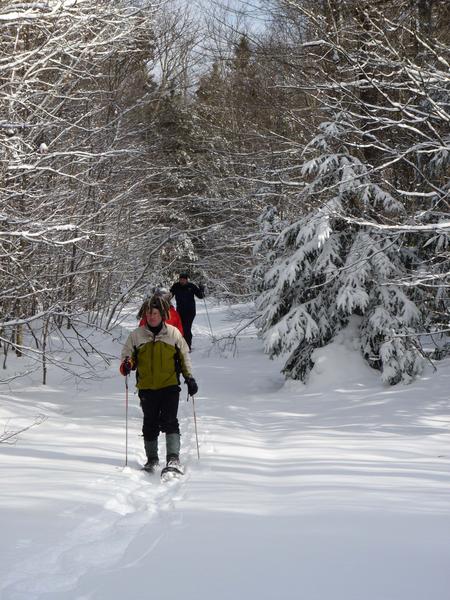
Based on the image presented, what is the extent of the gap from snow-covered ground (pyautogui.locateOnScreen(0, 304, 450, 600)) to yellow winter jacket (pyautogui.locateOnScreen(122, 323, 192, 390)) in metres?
0.89

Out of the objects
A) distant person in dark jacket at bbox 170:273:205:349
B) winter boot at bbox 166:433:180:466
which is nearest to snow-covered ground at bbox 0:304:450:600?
winter boot at bbox 166:433:180:466

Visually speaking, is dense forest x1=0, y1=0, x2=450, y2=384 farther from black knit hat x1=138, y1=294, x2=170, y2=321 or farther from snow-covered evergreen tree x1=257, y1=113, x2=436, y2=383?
black knit hat x1=138, y1=294, x2=170, y2=321

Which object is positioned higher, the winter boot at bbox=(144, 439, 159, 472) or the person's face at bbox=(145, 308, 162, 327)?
the person's face at bbox=(145, 308, 162, 327)

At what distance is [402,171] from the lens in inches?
551

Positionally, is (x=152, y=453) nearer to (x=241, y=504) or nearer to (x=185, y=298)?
(x=241, y=504)

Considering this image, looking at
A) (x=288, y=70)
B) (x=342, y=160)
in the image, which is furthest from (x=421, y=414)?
(x=288, y=70)

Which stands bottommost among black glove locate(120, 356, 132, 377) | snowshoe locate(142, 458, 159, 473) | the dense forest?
snowshoe locate(142, 458, 159, 473)

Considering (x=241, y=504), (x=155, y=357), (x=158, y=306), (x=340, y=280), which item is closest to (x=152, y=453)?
(x=155, y=357)

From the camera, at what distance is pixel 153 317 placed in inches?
294

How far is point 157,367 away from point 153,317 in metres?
0.52

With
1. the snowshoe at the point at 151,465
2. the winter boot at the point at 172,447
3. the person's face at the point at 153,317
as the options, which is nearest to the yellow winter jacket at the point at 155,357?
the person's face at the point at 153,317

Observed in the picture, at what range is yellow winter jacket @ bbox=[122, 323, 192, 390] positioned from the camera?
24.7ft

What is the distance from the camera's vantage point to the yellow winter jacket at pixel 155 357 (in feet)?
24.7

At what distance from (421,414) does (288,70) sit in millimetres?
8062
